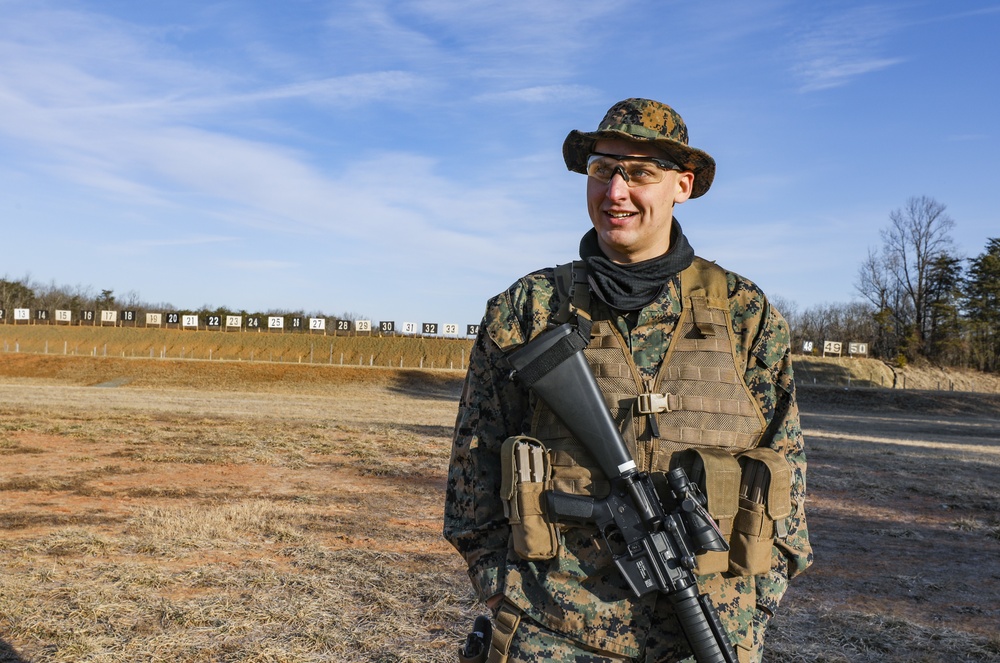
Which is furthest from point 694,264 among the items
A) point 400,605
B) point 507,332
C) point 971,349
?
point 971,349

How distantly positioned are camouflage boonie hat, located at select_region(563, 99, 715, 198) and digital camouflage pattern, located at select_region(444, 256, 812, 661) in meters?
0.40

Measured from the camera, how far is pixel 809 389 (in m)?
45.8

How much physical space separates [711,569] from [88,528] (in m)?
7.84

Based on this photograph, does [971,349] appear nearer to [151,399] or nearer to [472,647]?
[151,399]

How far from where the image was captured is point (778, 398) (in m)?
2.58

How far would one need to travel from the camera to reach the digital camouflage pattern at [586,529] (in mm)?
2287

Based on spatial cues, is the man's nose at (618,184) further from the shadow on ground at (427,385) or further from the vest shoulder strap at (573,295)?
the shadow on ground at (427,385)

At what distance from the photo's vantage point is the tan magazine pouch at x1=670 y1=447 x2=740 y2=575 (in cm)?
229

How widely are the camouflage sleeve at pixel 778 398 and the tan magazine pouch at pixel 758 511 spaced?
0.47 feet

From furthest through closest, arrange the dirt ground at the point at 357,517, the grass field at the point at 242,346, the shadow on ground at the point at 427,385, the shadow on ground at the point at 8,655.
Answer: the grass field at the point at 242,346 < the shadow on ground at the point at 427,385 < the dirt ground at the point at 357,517 < the shadow on ground at the point at 8,655

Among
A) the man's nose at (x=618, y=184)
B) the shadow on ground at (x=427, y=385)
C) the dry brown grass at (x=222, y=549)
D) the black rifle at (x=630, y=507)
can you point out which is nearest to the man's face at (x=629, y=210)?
the man's nose at (x=618, y=184)

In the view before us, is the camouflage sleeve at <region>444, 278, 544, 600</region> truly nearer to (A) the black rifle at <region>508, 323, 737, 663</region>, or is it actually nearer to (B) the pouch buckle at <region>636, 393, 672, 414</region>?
(A) the black rifle at <region>508, 323, 737, 663</region>

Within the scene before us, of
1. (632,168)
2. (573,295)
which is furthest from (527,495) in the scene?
(632,168)

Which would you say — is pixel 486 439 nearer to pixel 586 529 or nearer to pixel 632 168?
pixel 586 529
